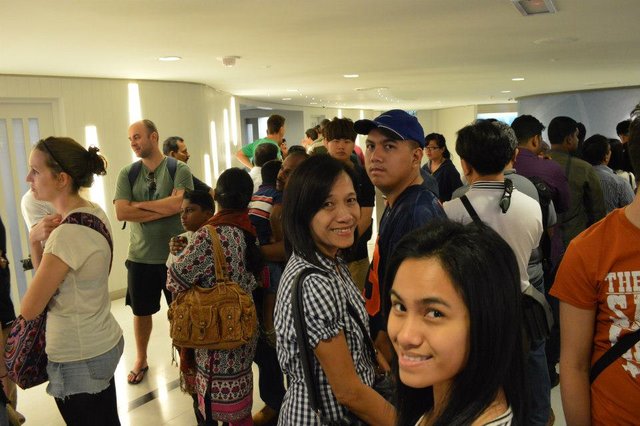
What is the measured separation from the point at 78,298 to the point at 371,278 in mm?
1206

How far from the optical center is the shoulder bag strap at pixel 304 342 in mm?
1407

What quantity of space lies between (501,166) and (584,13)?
2137mm

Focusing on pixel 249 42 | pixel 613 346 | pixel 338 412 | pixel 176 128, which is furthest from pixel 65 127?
pixel 613 346

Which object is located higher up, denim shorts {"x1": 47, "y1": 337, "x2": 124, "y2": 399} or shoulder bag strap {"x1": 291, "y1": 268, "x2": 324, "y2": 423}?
shoulder bag strap {"x1": 291, "y1": 268, "x2": 324, "y2": 423}

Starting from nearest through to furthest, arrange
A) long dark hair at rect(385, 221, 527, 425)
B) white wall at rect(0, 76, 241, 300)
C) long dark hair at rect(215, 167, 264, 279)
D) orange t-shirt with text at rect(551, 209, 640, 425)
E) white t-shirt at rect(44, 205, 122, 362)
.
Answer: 1. long dark hair at rect(385, 221, 527, 425)
2. orange t-shirt with text at rect(551, 209, 640, 425)
3. white t-shirt at rect(44, 205, 122, 362)
4. long dark hair at rect(215, 167, 264, 279)
5. white wall at rect(0, 76, 241, 300)

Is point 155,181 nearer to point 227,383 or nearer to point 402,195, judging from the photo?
point 227,383

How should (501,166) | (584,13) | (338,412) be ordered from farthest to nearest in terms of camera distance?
(584,13) < (501,166) < (338,412)

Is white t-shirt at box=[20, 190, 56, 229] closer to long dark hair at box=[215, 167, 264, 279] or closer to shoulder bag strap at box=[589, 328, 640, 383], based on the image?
long dark hair at box=[215, 167, 264, 279]

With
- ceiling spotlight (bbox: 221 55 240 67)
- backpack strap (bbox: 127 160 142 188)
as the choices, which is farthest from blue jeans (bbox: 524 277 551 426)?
ceiling spotlight (bbox: 221 55 240 67)

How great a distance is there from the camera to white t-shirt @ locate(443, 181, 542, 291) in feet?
7.30

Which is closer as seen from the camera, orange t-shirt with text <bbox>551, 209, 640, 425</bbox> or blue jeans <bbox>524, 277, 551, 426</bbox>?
orange t-shirt with text <bbox>551, 209, 640, 425</bbox>

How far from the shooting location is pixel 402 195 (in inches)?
77.7

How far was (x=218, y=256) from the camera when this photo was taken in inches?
95.8

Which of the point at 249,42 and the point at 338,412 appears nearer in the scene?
the point at 338,412
